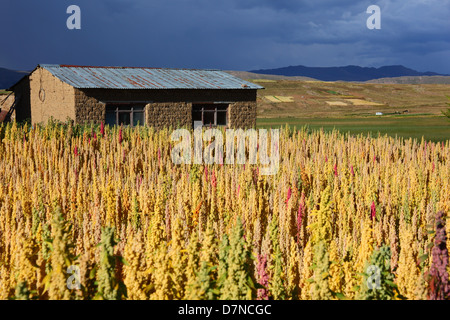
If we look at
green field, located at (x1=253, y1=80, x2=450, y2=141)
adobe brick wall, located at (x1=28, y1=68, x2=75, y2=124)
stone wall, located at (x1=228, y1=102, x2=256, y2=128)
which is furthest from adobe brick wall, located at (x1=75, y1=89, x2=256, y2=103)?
green field, located at (x1=253, y1=80, x2=450, y2=141)

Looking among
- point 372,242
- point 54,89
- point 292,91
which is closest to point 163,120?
point 54,89

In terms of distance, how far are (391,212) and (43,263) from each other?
150 inches

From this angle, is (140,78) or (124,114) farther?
(140,78)

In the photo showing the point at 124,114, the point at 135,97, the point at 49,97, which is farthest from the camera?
the point at 49,97

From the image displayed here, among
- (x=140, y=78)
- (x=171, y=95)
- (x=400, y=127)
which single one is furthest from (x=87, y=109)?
(x=400, y=127)

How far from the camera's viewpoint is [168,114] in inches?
973

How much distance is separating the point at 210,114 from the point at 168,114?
2.60 metres

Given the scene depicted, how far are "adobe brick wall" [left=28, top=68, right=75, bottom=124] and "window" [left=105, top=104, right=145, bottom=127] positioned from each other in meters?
1.74

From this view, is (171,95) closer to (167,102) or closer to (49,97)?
(167,102)

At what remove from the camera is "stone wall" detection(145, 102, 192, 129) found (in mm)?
24188

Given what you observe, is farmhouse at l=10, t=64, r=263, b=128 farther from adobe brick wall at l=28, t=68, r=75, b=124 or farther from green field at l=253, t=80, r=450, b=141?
green field at l=253, t=80, r=450, b=141

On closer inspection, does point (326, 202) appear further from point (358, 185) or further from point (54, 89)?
point (54, 89)

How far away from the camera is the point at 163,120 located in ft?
80.6

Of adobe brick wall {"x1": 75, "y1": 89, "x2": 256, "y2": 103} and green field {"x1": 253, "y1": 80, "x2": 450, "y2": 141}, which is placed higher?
green field {"x1": 253, "y1": 80, "x2": 450, "y2": 141}
